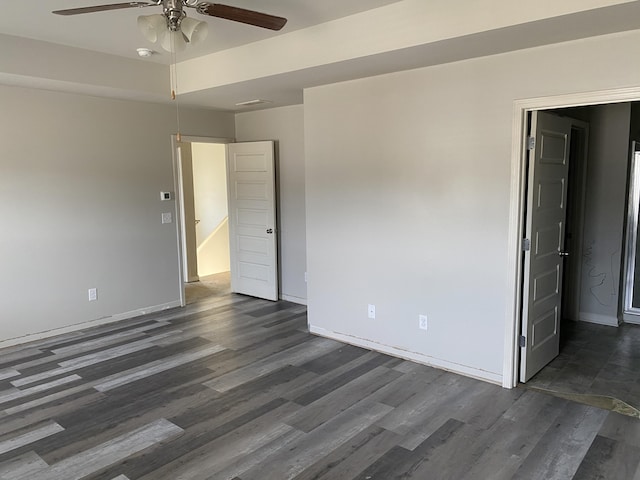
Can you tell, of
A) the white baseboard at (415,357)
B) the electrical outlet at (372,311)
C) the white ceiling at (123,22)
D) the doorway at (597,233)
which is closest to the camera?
the white ceiling at (123,22)

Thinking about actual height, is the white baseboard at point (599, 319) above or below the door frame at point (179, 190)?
below


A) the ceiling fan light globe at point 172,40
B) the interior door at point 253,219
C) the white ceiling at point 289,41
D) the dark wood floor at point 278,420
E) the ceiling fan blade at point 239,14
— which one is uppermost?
the white ceiling at point 289,41

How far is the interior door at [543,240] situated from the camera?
3.43 metres

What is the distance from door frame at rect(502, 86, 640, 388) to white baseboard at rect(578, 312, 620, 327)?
2044 millimetres

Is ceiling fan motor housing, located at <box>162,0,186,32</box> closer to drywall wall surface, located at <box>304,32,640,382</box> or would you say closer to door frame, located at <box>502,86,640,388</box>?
drywall wall surface, located at <box>304,32,640,382</box>

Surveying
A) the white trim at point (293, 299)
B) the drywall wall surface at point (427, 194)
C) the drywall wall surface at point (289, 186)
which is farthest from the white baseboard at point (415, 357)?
the drywall wall surface at point (289, 186)

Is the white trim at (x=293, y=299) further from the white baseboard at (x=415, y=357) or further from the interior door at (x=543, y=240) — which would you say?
the interior door at (x=543, y=240)

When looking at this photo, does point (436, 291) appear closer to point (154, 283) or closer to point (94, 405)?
point (94, 405)

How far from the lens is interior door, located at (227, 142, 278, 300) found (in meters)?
5.94

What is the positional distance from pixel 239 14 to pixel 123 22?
1512 millimetres

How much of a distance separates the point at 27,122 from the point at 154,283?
2153 millimetres

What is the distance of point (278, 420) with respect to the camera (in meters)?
3.12

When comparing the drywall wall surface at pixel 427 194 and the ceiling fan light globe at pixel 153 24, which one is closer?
the ceiling fan light globe at pixel 153 24

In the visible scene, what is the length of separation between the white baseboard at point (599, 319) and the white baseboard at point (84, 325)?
15.4ft
